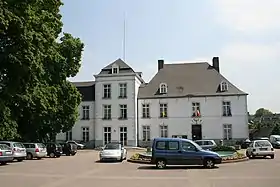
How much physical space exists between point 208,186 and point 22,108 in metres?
24.2

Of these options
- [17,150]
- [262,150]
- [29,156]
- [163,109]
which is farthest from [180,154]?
[163,109]

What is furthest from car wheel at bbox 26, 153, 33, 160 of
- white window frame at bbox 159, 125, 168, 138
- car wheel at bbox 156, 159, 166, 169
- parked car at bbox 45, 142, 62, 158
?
white window frame at bbox 159, 125, 168, 138

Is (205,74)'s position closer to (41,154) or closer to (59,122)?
(59,122)

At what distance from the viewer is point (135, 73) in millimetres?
61156

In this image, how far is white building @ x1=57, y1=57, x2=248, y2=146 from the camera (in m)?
58.9

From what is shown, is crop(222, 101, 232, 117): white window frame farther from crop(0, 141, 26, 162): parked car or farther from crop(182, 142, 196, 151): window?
crop(182, 142, 196, 151): window

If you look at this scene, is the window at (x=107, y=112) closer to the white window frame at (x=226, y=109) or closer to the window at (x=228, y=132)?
the white window frame at (x=226, y=109)

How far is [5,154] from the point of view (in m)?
26.1

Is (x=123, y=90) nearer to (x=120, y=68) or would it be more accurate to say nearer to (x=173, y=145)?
(x=120, y=68)

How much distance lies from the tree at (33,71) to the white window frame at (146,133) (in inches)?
706

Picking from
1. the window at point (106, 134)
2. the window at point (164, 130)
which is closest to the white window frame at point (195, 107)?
the window at point (164, 130)

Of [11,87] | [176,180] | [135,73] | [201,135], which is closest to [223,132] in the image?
[201,135]

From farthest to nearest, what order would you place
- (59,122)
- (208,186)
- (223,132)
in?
→ 1. (223,132)
2. (59,122)
3. (208,186)

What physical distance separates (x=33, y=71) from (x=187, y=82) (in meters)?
36.9
